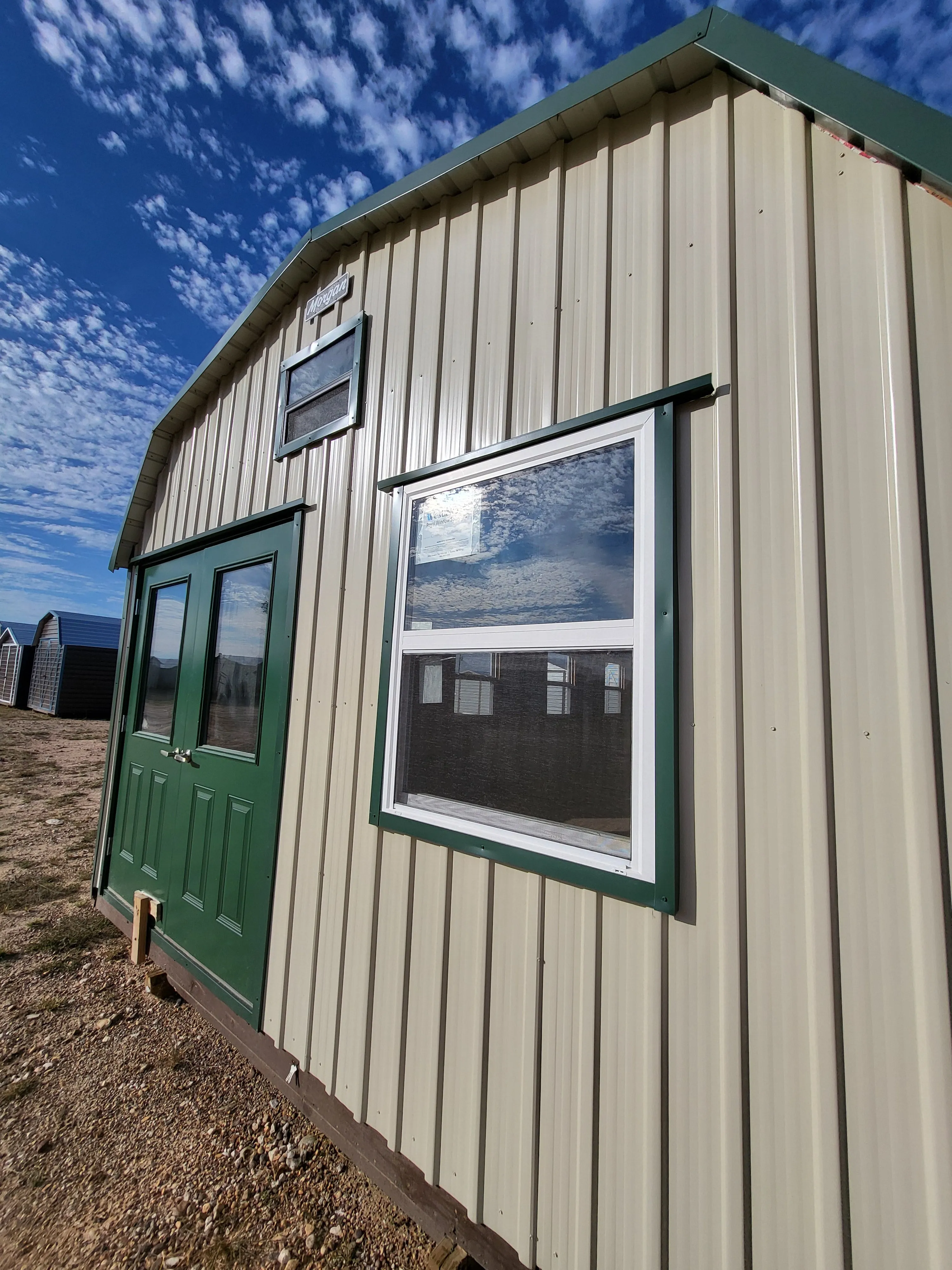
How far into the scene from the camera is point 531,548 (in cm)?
175

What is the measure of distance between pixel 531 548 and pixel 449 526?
40 cm

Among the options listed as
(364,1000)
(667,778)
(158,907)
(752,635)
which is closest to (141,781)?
(158,907)

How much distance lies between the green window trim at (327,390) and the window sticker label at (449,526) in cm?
73

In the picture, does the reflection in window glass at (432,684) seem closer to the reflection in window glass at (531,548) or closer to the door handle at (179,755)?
the reflection in window glass at (531,548)

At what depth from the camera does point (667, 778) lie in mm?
1358

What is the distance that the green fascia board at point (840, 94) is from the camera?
1131mm

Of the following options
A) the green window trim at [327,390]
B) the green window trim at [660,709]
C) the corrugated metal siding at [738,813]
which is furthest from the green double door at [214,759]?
the green window trim at [660,709]

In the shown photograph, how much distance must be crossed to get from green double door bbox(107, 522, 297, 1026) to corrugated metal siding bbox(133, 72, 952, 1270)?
874 mm

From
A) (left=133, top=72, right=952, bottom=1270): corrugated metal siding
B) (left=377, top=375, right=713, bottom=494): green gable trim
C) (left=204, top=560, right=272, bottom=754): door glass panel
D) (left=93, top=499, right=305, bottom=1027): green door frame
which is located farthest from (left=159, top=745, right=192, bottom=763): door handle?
(left=377, top=375, right=713, bottom=494): green gable trim

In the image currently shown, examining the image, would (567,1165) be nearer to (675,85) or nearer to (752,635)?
(752,635)

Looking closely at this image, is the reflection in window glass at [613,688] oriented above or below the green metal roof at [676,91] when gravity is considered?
below

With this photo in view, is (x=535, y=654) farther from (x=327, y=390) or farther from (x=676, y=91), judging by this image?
(x=327, y=390)

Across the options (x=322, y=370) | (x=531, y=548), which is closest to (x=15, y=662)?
(x=322, y=370)

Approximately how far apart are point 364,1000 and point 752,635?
183 cm
